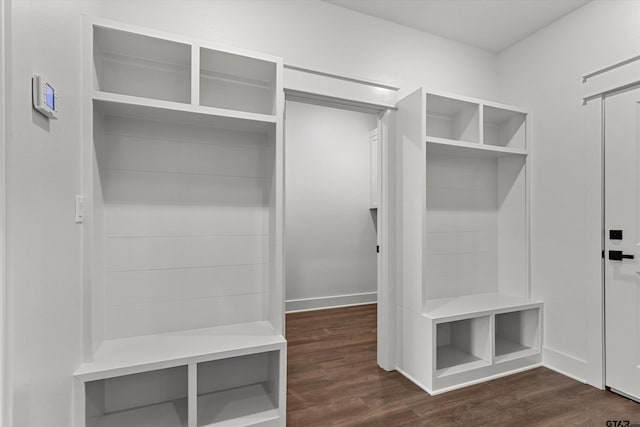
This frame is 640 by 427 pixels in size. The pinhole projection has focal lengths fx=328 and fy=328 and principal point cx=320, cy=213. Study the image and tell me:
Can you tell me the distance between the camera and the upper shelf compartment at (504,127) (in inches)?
114

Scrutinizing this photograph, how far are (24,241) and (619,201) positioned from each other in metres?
3.27

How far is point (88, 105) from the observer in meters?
1.64

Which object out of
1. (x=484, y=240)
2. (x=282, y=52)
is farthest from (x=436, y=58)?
(x=484, y=240)

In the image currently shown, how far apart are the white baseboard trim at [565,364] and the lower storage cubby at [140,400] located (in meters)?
2.79

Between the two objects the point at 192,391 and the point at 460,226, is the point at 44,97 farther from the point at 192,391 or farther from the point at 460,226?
the point at 460,226

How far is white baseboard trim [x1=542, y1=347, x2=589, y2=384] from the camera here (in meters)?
2.48

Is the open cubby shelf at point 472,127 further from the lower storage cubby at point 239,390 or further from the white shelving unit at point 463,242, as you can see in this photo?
the lower storage cubby at point 239,390

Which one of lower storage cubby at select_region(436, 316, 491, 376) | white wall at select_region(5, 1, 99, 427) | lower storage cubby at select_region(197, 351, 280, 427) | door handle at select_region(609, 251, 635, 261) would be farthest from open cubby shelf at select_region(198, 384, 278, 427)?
door handle at select_region(609, 251, 635, 261)

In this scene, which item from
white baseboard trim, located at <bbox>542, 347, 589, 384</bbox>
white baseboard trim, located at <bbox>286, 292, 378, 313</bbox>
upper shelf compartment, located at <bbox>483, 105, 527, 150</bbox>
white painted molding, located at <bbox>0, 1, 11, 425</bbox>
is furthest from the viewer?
white baseboard trim, located at <bbox>286, 292, 378, 313</bbox>

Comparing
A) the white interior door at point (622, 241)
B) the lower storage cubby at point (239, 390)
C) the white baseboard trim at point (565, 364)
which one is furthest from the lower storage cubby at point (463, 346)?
the lower storage cubby at point (239, 390)

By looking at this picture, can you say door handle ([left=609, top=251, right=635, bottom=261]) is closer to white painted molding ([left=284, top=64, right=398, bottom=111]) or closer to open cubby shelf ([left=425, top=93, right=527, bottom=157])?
open cubby shelf ([left=425, top=93, right=527, bottom=157])

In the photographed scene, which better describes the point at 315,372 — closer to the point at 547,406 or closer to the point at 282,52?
the point at 547,406

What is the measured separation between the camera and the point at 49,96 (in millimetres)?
1196

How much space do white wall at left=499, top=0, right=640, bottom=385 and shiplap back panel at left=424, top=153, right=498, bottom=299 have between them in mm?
359
